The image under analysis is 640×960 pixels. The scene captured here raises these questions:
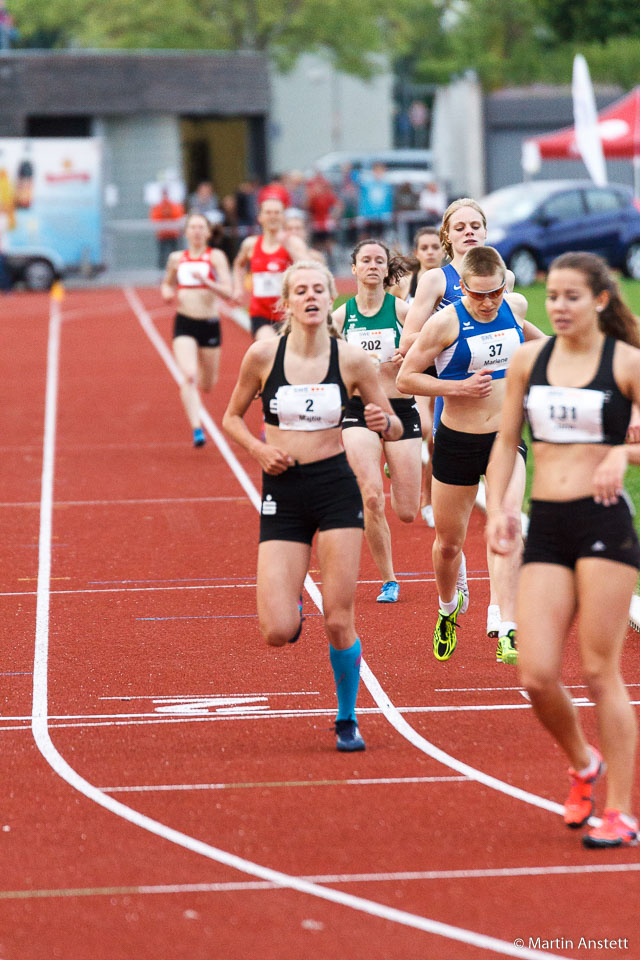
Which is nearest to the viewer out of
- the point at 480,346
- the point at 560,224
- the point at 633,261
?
the point at 480,346

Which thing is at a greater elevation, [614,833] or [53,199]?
[53,199]

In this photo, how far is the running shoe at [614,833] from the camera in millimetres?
5641

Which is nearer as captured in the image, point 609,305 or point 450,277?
point 609,305

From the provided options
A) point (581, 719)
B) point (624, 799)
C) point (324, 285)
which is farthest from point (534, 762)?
point (324, 285)

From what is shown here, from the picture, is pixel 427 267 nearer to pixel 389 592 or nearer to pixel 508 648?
pixel 389 592

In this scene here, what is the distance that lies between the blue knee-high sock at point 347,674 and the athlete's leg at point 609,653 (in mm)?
1567

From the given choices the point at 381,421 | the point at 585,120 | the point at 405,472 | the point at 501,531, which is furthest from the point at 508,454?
the point at 585,120

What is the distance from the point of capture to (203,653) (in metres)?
8.89

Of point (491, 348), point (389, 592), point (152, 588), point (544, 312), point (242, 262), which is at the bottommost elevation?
point (152, 588)

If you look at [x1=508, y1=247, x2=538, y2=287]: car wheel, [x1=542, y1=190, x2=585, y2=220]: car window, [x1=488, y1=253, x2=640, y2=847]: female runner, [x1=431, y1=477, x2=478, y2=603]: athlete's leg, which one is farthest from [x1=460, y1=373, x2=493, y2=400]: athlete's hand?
[x1=542, y1=190, x2=585, y2=220]: car window

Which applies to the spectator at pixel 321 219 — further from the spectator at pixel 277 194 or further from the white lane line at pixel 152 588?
the white lane line at pixel 152 588

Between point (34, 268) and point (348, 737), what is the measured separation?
30453 millimetres

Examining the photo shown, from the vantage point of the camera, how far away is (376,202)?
125ft

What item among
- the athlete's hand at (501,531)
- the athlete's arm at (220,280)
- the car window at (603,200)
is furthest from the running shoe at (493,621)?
the car window at (603,200)
